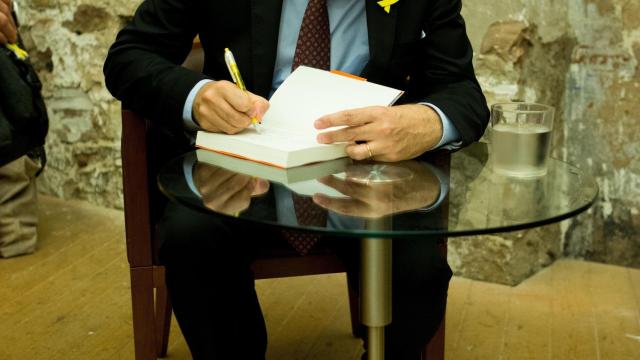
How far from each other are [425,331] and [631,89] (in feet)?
5.19

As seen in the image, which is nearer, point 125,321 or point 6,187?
point 125,321

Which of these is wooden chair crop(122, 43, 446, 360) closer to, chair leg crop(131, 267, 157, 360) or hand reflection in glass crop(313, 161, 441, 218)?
chair leg crop(131, 267, 157, 360)

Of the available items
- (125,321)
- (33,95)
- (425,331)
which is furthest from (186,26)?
(33,95)

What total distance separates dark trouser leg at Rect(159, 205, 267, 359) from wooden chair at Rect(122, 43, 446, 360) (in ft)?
0.41

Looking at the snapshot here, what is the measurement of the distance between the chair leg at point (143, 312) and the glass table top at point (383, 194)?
14.3 inches

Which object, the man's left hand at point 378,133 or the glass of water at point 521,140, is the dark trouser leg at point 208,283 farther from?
the glass of water at point 521,140

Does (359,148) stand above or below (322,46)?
below

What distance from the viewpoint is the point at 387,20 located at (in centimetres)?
180

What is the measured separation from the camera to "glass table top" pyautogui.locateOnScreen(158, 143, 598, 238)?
44.6 inches

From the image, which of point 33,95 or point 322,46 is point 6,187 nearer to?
point 33,95

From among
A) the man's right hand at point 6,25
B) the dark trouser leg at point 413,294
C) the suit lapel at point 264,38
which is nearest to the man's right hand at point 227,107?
the suit lapel at point 264,38

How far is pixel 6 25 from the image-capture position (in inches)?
114

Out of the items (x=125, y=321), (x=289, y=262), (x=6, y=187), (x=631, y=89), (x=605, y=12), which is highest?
(x=605, y=12)

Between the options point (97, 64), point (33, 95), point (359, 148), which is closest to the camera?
point (359, 148)
